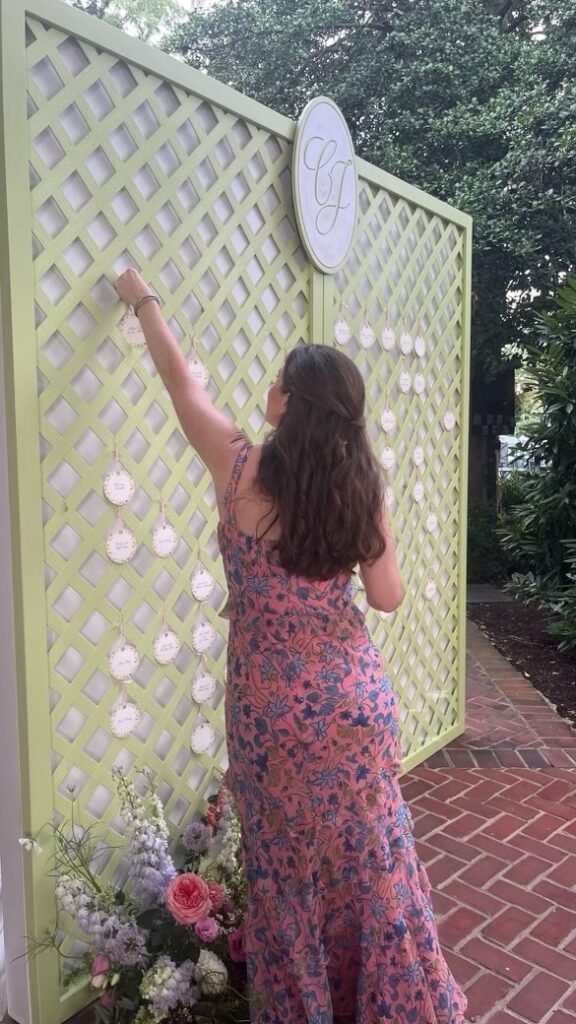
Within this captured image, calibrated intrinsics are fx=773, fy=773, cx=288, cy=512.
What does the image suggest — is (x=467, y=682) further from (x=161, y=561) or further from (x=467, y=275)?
(x=161, y=561)

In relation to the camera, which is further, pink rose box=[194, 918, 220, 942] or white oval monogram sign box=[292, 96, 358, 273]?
white oval monogram sign box=[292, 96, 358, 273]

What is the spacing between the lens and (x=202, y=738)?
2402mm

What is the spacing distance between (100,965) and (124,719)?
23.1 inches

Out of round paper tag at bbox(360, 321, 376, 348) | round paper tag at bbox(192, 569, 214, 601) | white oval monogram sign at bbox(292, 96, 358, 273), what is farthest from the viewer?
round paper tag at bbox(360, 321, 376, 348)

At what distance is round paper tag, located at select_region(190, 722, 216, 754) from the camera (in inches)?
93.7

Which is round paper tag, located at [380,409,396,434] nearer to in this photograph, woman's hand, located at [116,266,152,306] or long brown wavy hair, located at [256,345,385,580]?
woman's hand, located at [116,266,152,306]

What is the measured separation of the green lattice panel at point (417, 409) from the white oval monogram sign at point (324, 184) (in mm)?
174

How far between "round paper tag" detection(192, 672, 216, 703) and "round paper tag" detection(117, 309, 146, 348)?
1023 mm

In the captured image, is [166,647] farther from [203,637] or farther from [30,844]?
[30,844]

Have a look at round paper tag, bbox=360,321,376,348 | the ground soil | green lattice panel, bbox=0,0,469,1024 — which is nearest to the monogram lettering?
green lattice panel, bbox=0,0,469,1024

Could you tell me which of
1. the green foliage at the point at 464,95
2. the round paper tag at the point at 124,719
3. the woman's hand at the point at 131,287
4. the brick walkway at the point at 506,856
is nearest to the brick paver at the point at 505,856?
the brick walkway at the point at 506,856

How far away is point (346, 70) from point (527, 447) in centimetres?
526

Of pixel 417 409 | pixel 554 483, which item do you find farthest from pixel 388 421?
pixel 554 483

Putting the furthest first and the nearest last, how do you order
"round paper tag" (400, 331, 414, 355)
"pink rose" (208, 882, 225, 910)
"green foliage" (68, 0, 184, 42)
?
"green foliage" (68, 0, 184, 42)
"round paper tag" (400, 331, 414, 355)
"pink rose" (208, 882, 225, 910)
